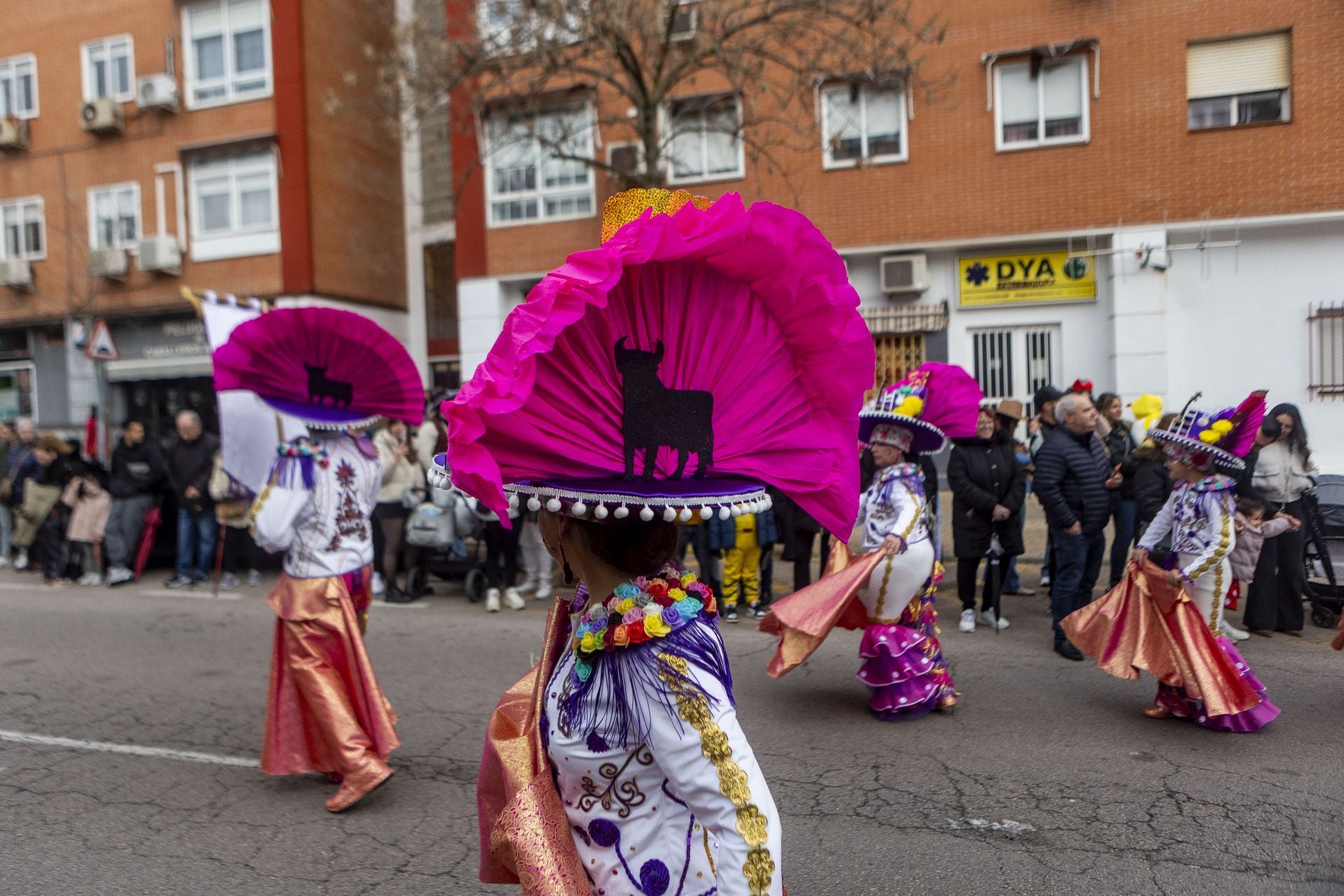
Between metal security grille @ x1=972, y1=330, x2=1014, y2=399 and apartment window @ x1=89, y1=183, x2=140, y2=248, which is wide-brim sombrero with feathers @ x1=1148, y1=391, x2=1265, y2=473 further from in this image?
apartment window @ x1=89, y1=183, x2=140, y2=248

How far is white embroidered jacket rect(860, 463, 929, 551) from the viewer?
18.4 feet

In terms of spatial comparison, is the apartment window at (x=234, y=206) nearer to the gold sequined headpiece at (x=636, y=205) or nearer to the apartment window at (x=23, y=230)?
the apartment window at (x=23, y=230)

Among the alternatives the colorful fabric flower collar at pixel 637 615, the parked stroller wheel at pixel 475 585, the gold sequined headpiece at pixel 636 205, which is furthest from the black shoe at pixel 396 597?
the gold sequined headpiece at pixel 636 205

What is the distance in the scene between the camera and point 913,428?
579 cm

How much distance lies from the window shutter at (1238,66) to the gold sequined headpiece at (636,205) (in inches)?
587

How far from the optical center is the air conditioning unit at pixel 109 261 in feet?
65.0

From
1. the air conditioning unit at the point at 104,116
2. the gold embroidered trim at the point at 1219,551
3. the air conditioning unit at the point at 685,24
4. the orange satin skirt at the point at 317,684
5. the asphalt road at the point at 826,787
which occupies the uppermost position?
the air conditioning unit at the point at 104,116

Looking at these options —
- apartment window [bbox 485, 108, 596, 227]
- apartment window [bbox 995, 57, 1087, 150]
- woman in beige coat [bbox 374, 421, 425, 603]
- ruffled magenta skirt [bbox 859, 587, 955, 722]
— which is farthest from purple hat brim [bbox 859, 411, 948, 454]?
apartment window [bbox 485, 108, 596, 227]

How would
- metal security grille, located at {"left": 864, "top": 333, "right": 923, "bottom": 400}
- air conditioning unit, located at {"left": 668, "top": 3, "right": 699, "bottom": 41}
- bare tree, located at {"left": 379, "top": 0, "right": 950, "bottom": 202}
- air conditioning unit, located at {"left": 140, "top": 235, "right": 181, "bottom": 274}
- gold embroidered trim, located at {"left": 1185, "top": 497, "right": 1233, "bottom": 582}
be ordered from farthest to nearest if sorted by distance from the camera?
air conditioning unit, located at {"left": 140, "top": 235, "right": 181, "bottom": 274}
metal security grille, located at {"left": 864, "top": 333, "right": 923, "bottom": 400}
air conditioning unit, located at {"left": 668, "top": 3, "right": 699, "bottom": 41}
bare tree, located at {"left": 379, "top": 0, "right": 950, "bottom": 202}
gold embroidered trim, located at {"left": 1185, "top": 497, "right": 1233, "bottom": 582}

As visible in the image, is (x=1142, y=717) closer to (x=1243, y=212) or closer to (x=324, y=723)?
(x=324, y=723)

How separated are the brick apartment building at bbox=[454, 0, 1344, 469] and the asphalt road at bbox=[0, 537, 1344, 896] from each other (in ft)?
27.1

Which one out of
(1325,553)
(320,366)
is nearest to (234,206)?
(320,366)

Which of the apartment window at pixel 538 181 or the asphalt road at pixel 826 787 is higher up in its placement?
the apartment window at pixel 538 181

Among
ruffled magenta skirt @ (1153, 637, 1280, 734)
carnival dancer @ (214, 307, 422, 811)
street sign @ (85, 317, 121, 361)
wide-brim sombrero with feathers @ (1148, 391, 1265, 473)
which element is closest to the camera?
carnival dancer @ (214, 307, 422, 811)
